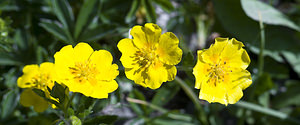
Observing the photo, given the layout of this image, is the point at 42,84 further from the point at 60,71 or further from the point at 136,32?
the point at 136,32

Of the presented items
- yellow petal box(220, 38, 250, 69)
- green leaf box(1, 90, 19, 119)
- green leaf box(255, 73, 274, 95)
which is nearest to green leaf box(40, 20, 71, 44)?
green leaf box(1, 90, 19, 119)

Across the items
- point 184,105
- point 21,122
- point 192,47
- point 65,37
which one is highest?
point 65,37

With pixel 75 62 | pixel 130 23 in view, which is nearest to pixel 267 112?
pixel 130 23

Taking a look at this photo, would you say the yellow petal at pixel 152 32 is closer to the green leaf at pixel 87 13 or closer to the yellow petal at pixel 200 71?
the yellow petal at pixel 200 71

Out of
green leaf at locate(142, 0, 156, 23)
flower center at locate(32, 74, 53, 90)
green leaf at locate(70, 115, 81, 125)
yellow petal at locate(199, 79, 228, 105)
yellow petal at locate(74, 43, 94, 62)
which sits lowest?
green leaf at locate(70, 115, 81, 125)

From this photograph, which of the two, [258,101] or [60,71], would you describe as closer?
[60,71]

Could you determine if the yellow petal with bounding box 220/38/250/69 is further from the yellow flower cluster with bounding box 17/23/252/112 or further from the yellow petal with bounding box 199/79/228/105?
the yellow petal with bounding box 199/79/228/105
